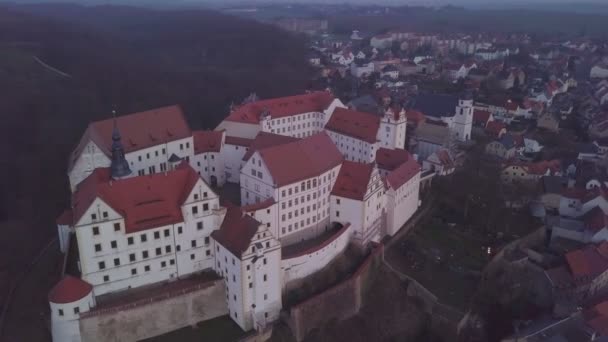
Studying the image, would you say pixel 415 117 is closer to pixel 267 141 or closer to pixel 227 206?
pixel 267 141

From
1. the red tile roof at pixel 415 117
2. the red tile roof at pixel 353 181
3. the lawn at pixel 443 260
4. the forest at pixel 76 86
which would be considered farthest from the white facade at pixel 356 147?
the forest at pixel 76 86

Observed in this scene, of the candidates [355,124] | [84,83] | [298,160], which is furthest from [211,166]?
[84,83]

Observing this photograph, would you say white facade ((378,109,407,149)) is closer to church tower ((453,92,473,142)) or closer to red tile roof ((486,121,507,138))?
church tower ((453,92,473,142))

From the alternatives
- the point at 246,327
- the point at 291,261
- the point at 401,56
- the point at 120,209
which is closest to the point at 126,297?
the point at 120,209

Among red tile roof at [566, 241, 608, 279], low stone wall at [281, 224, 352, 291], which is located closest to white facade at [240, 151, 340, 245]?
low stone wall at [281, 224, 352, 291]

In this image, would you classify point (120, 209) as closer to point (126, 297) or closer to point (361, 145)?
point (126, 297)

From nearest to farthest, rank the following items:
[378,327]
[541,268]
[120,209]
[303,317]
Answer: [120,209] < [303,317] < [378,327] < [541,268]

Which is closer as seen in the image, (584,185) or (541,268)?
(541,268)
